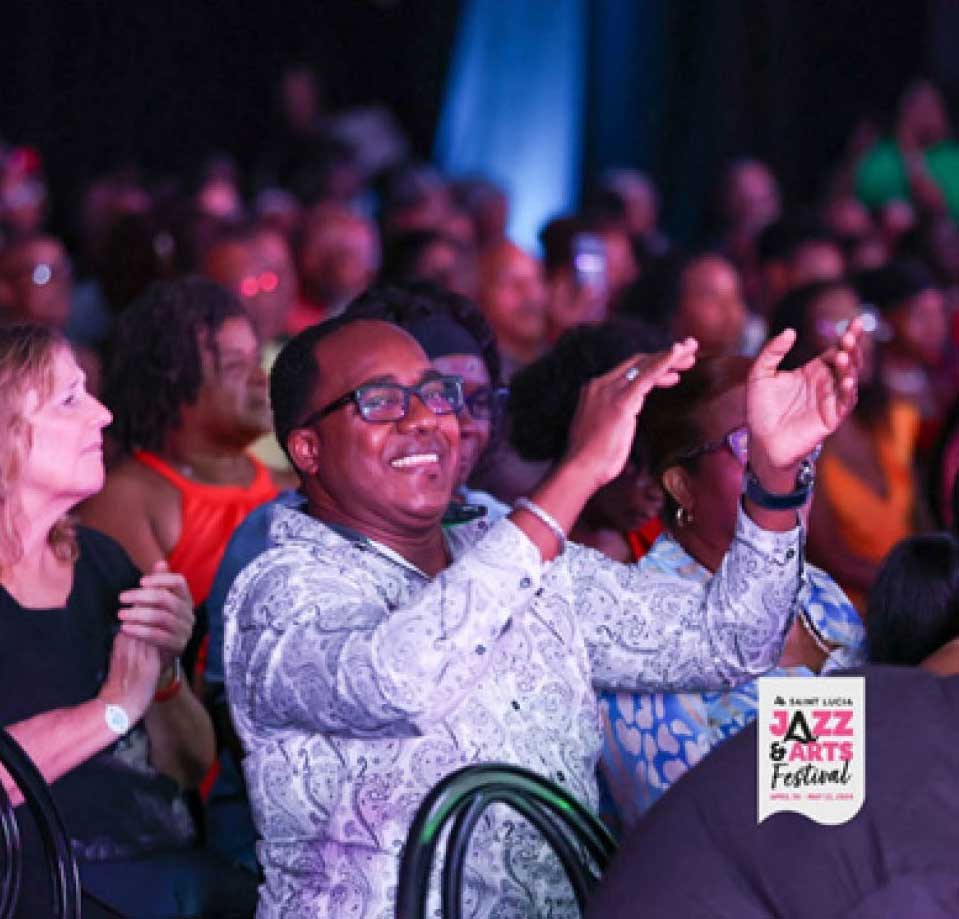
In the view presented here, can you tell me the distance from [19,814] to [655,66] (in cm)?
850

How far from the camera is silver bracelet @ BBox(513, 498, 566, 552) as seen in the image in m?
2.71

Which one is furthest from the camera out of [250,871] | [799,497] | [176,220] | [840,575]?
[176,220]

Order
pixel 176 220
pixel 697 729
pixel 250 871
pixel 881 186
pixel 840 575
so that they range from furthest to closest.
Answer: pixel 881 186 → pixel 176 220 → pixel 840 575 → pixel 250 871 → pixel 697 729

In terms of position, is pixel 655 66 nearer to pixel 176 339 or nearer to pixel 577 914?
pixel 176 339

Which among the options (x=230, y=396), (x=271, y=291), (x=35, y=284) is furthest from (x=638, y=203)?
(x=230, y=396)

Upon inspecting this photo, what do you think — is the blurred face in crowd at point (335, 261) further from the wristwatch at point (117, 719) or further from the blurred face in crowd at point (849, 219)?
the wristwatch at point (117, 719)

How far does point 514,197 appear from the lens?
11016 mm

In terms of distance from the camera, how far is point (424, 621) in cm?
262

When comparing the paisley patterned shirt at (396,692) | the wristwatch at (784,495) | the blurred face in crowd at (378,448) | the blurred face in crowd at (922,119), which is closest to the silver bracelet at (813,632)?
the paisley patterned shirt at (396,692)

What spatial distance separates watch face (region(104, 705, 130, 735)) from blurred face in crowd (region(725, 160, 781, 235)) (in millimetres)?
7203

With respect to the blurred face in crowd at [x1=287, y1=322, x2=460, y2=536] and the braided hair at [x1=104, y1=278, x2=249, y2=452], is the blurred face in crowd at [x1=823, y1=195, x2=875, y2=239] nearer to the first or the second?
the braided hair at [x1=104, y1=278, x2=249, y2=452]

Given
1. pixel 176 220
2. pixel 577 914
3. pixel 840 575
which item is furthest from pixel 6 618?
pixel 176 220
